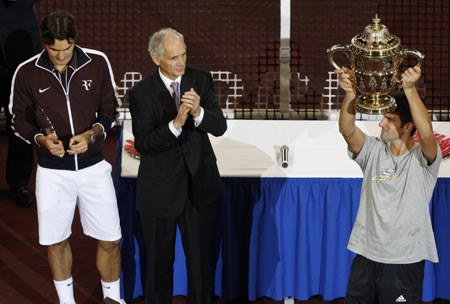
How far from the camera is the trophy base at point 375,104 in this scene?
5691mm

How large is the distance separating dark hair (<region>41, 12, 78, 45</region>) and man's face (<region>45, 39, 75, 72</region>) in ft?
0.09

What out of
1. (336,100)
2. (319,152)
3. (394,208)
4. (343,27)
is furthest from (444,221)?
(343,27)

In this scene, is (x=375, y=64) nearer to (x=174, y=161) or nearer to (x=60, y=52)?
(x=174, y=161)

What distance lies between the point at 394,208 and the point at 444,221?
4.74 feet

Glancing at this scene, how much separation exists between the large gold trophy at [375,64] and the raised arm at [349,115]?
44 mm

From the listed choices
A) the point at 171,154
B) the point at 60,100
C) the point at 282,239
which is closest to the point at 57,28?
the point at 60,100

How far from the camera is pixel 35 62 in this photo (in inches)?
259

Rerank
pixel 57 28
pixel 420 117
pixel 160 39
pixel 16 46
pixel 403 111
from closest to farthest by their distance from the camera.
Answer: pixel 420 117 → pixel 403 111 → pixel 160 39 → pixel 57 28 → pixel 16 46

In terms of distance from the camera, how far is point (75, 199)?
6.73m

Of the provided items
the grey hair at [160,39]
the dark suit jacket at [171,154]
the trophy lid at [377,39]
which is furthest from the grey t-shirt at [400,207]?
the grey hair at [160,39]

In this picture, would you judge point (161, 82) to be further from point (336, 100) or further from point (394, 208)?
point (336, 100)

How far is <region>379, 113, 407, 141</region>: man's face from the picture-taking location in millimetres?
5762

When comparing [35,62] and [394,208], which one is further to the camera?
[35,62]

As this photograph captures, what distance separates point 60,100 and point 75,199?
64 cm
